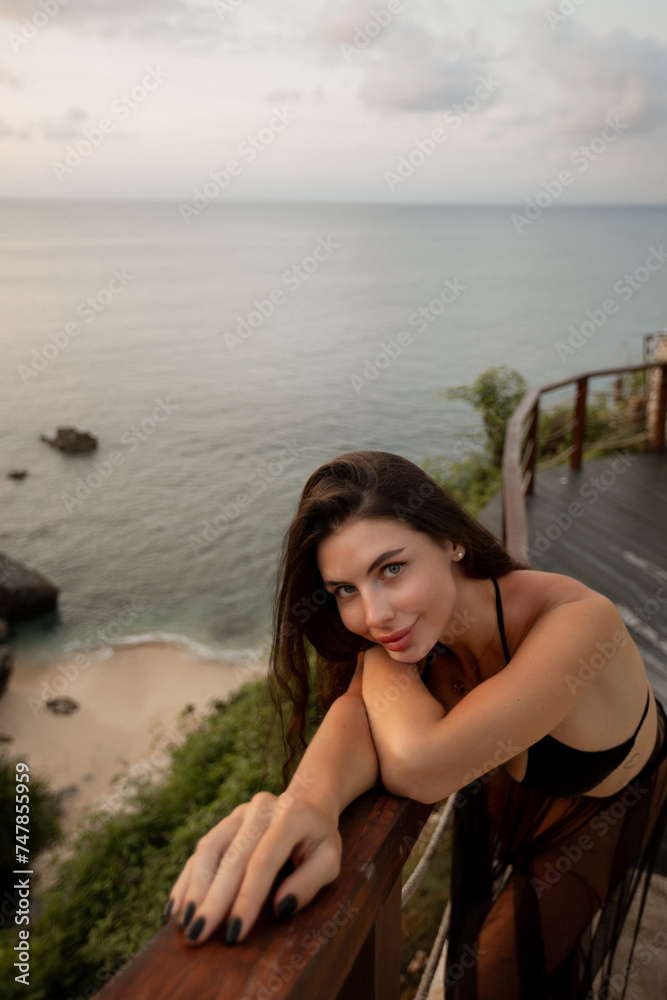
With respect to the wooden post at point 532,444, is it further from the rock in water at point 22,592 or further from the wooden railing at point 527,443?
the rock in water at point 22,592

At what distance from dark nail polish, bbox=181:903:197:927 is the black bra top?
0.70m

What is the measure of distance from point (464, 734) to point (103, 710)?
1063 cm

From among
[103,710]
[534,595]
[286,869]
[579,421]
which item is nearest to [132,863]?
[103,710]

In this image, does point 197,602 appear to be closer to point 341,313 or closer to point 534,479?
point 534,479

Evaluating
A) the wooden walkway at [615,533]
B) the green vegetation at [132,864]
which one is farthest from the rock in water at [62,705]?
the wooden walkway at [615,533]

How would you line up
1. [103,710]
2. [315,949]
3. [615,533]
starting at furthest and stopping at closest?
[103,710], [615,533], [315,949]

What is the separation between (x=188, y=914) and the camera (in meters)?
0.59

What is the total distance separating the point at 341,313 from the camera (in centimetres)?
4678

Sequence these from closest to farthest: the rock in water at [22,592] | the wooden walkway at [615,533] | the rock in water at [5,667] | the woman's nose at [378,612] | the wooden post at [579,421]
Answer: the woman's nose at [378,612] → the wooden walkway at [615,533] → the wooden post at [579,421] → the rock in water at [5,667] → the rock in water at [22,592]

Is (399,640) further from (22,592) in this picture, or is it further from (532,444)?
(22,592)

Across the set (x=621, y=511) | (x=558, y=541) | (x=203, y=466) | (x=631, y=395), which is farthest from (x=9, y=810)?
(x=203, y=466)

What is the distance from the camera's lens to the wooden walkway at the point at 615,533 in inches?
171

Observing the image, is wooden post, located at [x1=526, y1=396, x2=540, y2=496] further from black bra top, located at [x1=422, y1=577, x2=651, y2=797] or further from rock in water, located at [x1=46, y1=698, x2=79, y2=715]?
rock in water, located at [x1=46, y1=698, x2=79, y2=715]

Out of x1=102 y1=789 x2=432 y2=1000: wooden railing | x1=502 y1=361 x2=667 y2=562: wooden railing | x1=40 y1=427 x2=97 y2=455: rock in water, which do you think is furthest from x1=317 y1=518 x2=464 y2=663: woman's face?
x1=40 y1=427 x2=97 y2=455: rock in water
